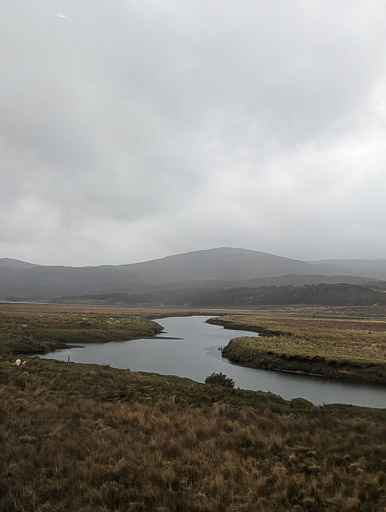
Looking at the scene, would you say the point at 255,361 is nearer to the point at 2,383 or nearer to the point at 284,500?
the point at 2,383

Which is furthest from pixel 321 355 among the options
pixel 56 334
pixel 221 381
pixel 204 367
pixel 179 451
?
pixel 56 334

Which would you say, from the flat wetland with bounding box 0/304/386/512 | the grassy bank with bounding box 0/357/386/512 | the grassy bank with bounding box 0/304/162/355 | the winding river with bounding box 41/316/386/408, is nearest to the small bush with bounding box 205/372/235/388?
the flat wetland with bounding box 0/304/386/512

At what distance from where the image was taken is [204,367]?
33.9 metres

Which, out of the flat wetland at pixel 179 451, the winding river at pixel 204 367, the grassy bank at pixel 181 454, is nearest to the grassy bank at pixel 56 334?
the winding river at pixel 204 367

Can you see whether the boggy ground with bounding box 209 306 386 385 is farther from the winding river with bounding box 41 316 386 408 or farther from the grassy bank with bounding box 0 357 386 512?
the grassy bank with bounding box 0 357 386 512

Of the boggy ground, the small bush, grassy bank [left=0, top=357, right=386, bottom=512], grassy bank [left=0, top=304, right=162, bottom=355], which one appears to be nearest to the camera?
grassy bank [left=0, top=357, right=386, bottom=512]

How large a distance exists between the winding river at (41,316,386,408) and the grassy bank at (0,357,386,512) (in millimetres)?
7460

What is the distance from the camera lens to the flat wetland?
768 cm

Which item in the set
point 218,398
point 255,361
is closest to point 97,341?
point 255,361

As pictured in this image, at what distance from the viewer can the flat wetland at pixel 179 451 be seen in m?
7.68

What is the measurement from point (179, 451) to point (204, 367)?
2394 cm

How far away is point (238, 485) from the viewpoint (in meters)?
8.36

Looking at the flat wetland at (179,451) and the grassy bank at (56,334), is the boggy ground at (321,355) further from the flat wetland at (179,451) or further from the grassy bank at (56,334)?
the grassy bank at (56,334)

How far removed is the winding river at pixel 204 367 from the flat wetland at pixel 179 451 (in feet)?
21.6
